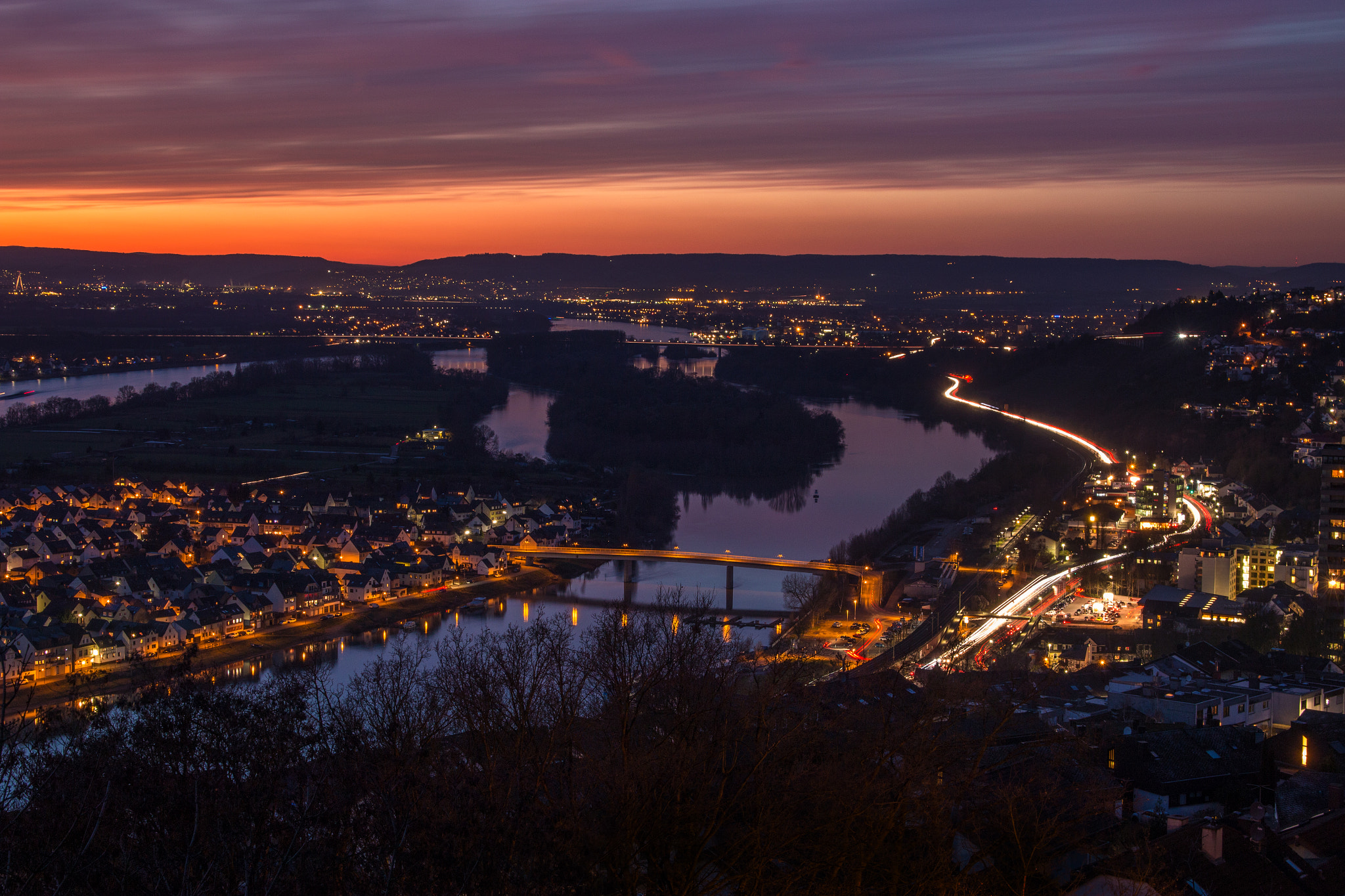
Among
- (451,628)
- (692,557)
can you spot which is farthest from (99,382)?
(451,628)

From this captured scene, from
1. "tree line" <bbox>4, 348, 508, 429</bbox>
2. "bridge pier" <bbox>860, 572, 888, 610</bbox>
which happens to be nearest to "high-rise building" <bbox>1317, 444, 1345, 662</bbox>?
"bridge pier" <bbox>860, 572, 888, 610</bbox>

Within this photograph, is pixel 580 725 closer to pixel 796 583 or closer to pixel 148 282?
pixel 796 583

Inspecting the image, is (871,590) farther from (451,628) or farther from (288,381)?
(288,381)

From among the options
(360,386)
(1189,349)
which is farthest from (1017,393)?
(360,386)

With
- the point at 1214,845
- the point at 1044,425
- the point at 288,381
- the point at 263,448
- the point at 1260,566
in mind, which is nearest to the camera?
the point at 1214,845

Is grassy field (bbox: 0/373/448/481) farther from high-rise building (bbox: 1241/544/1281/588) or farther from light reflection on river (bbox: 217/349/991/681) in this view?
high-rise building (bbox: 1241/544/1281/588)
